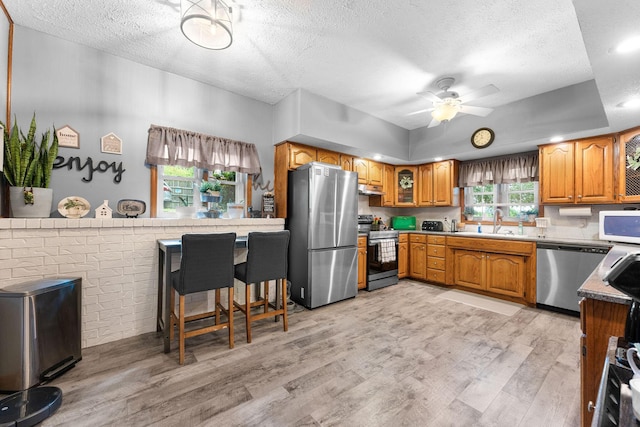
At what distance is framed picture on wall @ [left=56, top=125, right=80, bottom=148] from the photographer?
8.05 ft

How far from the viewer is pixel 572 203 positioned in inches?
134

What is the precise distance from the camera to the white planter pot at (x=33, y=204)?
2152 mm

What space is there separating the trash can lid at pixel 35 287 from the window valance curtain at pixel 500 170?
532cm

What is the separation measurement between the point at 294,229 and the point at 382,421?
239 centimetres

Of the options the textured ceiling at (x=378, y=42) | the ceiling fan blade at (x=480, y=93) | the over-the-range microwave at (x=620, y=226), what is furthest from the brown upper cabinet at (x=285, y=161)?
the over-the-range microwave at (x=620, y=226)

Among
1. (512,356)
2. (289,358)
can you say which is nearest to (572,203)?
(512,356)

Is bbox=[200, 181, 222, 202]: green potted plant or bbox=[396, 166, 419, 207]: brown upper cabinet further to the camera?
bbox=[396, 166, 419, 207]: brown upper cabinet

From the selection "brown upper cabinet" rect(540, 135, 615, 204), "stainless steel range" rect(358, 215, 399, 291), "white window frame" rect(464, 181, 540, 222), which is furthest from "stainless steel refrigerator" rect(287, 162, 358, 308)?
"brown upper cabinet" rect(540, 135, 615, 204)

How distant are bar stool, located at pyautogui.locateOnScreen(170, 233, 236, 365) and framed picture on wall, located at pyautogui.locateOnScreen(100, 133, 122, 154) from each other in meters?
1.40

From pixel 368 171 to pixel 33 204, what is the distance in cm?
416

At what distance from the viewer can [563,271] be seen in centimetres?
323

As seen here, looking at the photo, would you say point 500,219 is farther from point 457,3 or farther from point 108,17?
point 108,17

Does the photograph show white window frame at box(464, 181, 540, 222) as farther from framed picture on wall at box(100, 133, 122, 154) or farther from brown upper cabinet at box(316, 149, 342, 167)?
framed picture on wall at box(100, 133, 122, 154)

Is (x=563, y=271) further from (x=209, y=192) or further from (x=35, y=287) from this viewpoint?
(x=35, y=287)
